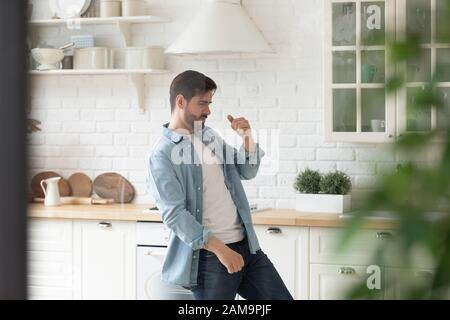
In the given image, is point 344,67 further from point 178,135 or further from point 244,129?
point 178,135

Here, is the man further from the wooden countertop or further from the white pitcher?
the white pitcher

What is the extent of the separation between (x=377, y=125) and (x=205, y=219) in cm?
81

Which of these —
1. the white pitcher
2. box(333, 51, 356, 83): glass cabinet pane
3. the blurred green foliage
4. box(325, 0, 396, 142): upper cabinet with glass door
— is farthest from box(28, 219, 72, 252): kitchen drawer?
the blurred green foliage

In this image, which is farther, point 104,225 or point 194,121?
point 104,225

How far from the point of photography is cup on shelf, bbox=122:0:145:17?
3.61 meters

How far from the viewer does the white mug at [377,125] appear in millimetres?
3268

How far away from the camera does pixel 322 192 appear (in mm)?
3426

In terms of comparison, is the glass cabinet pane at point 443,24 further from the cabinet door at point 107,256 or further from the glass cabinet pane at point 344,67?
the cabinet door at point 107,256

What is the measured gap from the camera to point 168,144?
319 centimetres

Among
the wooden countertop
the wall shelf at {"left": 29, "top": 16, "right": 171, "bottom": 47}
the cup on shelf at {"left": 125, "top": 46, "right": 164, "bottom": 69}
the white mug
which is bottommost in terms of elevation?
the wooden countertop

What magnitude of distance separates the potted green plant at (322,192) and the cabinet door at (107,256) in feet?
2.42

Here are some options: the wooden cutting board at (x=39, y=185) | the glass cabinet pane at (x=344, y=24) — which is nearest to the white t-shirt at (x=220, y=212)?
the glass cabinet pane at (x=344, y=24)

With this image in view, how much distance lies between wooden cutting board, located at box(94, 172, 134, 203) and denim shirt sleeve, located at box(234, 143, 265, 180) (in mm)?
591

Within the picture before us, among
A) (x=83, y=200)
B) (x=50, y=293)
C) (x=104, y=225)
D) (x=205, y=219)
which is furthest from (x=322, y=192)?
(x=50, y=293)
